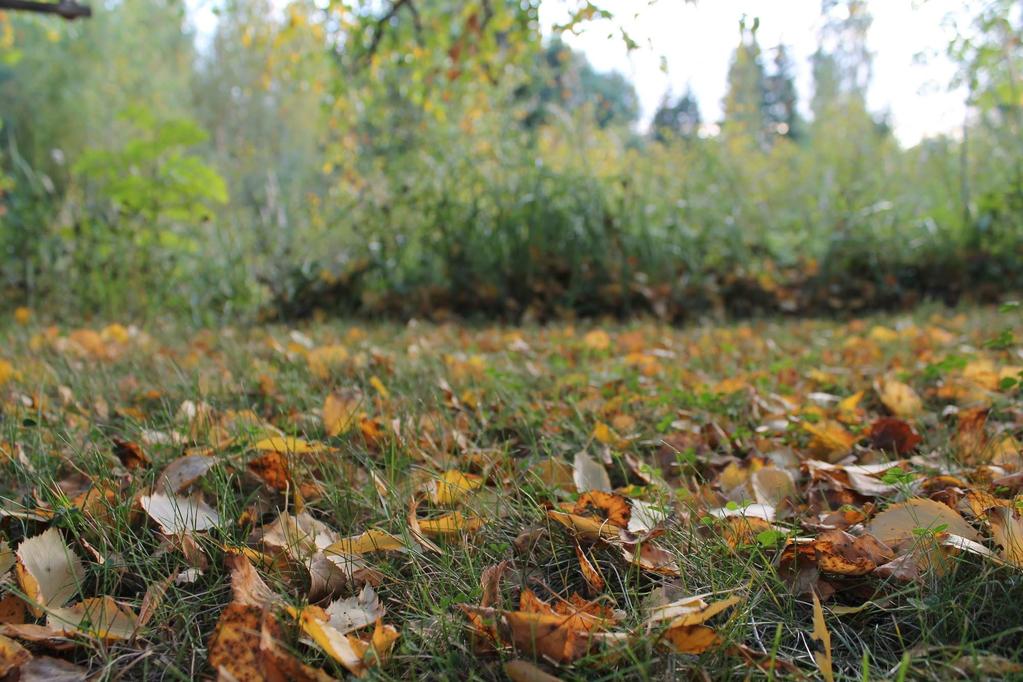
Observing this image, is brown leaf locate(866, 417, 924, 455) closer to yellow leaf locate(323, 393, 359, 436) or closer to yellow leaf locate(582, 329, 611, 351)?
yellow leaf locate(323, 393, 359, 436)

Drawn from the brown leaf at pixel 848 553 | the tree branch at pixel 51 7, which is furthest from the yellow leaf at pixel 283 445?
the tree branch at pixel 51 7

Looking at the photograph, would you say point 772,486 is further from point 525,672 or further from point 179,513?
point 179,513

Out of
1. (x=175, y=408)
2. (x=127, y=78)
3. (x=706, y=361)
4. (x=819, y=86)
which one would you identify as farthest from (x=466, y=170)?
(x=127, y=78)

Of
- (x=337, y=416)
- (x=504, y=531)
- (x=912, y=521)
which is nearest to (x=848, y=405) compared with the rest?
(x=912, y=521)

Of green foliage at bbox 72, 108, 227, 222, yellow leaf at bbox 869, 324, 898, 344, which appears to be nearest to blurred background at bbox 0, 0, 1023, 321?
green foliage at bbox 72, 108, 227, 222

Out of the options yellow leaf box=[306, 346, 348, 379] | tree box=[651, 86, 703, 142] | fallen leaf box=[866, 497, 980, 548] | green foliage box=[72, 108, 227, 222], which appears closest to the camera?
fallen leaf box=[866, 497, 980, 548]

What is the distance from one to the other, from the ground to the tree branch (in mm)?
901

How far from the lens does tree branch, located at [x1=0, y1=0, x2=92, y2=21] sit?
1735 mm

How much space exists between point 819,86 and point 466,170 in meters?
15.4

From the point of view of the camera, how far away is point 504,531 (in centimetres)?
109

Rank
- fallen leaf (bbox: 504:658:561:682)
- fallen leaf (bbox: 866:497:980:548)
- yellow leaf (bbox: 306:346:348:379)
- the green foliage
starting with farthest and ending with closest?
the green foliage
yellow leaf (bbox: 306:346:348:379)
fallen leaf (bbox: 866:497:980:548)
fallen leaf (bbox: 504:658:561:682)

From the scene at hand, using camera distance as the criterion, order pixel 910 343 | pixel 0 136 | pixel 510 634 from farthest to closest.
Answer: pixel 0 136
pixel 910 343
pixel 510 634

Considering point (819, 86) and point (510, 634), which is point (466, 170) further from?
point (819, 86)

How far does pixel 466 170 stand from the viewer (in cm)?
493
